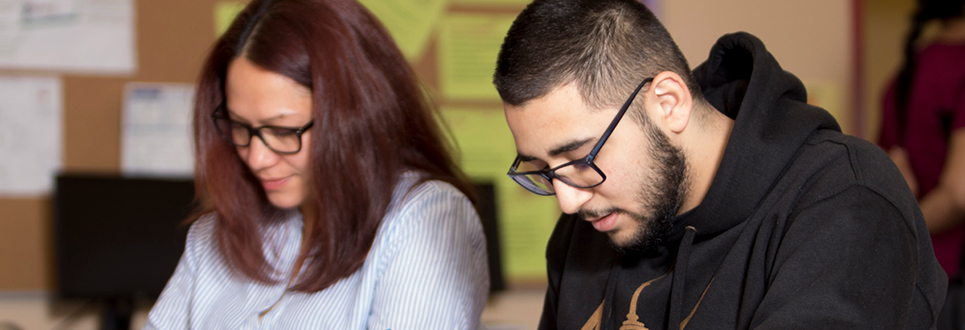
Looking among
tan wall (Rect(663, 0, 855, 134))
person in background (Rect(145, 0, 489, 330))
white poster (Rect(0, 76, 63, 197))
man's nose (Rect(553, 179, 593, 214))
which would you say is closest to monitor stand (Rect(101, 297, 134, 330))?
white poster (Rect(0, 76, 63, 197))

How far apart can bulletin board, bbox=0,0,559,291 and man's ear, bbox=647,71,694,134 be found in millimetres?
812

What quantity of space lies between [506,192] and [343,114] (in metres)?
0.83

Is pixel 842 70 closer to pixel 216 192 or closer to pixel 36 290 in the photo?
pixel 216 192

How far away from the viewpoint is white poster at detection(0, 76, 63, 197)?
1634 millimetres

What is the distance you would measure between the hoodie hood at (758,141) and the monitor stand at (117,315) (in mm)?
1306

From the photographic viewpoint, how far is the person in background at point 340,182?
101 centimetres

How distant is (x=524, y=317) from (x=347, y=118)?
869mm

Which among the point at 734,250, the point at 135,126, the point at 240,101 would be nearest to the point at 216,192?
the point at 240,101

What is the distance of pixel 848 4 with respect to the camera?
1935mm

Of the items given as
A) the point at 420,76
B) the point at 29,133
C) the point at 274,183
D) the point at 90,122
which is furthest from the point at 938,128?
the point at 29,133

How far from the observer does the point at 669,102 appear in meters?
0.83

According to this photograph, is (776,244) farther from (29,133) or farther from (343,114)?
(29,133)

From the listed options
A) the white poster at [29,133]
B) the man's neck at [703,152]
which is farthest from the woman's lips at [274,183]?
the white poster at [29,133]

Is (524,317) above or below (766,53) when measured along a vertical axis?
below
